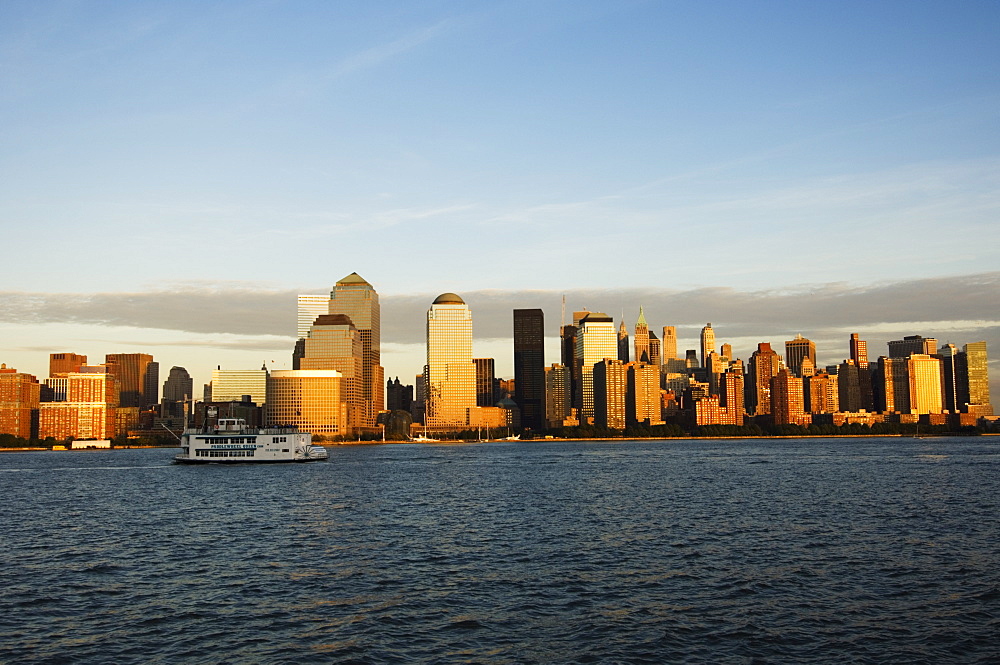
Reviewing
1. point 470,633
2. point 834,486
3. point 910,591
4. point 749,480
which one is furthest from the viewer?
point 749,480

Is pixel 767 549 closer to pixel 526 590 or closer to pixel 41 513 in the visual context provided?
pixel 526 590

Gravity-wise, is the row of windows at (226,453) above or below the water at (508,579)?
above

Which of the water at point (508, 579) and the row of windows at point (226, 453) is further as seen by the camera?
the row of windows at point (226, 453)

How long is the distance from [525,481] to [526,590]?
8657cm

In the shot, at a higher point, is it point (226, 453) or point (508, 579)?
point (226, 453)

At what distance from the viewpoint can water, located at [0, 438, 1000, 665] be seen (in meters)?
39.8

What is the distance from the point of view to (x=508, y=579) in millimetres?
54219

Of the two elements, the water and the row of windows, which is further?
the row of windows

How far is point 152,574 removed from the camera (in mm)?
56906

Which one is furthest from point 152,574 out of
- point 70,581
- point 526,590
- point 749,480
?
point 749,480

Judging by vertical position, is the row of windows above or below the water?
above

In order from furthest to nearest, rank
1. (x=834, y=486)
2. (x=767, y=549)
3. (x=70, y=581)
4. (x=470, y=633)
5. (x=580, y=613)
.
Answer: (x=834, y=486)
(x=767, y=549)
(x=70, y=581)
(x=580, y=613)
(x=470, y=633)

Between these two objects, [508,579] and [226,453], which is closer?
[508,579]

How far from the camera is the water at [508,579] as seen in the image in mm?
39812
